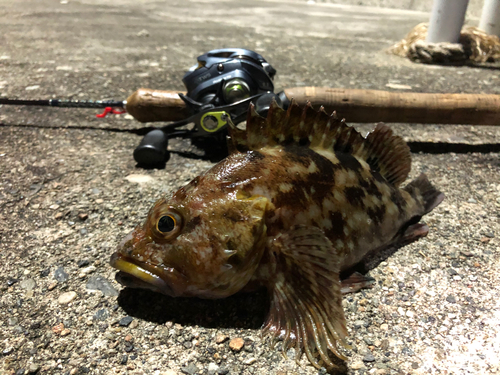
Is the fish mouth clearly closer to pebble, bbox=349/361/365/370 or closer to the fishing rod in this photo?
pebble, bbox=349/361/365/370

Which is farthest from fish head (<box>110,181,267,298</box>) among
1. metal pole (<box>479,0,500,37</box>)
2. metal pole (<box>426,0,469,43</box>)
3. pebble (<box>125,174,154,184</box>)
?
metal pole (<box>479,0,500,37</box>)

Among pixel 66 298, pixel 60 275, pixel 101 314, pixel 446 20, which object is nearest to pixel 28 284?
pixel 60 275

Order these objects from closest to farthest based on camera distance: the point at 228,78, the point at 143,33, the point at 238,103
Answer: the point at 238,103, the point at 228,78, the point at 143,33

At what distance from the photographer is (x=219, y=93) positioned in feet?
10.9

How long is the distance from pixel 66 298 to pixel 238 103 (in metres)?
1.99

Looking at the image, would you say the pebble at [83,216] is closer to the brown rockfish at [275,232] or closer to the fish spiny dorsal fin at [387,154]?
the brown rockfish at [275,232]

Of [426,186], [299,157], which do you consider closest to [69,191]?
[299,157]

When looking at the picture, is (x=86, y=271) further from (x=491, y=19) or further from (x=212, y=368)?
(x=491, y=19)

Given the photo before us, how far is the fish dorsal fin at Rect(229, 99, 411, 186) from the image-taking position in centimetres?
205

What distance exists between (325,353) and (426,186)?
5.54ft

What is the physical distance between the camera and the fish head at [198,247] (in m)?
1.71

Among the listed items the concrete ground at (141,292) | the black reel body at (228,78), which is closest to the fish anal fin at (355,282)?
the concrete ground at (141,292)

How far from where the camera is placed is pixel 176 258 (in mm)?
1719

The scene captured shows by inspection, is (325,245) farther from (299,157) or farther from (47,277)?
(47,277)
